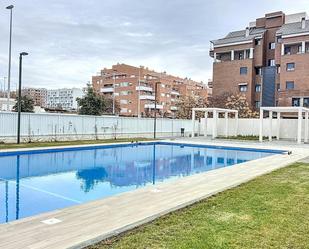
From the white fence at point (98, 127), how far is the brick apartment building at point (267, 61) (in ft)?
35.8

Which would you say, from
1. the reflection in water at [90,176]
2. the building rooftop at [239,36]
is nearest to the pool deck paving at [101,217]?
the reflection in water at [90,176]

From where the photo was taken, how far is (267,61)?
43312 mm

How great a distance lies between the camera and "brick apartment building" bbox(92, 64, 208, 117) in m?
68.4

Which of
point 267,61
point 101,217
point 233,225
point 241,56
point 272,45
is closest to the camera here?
point 233,225

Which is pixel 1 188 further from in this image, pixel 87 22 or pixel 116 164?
pixel 87 22

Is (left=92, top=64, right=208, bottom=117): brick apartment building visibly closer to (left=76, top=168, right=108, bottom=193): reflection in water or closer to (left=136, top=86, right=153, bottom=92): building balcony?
(left=136, top=86, right=153, bottom=92): building balcony

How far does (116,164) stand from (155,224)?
8.95m

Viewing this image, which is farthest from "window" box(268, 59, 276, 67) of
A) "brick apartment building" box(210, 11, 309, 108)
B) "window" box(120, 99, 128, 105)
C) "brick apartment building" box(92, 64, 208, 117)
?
"window" box(120, 99, 128, 105)

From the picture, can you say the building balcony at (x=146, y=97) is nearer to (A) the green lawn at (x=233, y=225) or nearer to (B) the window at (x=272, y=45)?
(B) the window at (x=272, y=45)

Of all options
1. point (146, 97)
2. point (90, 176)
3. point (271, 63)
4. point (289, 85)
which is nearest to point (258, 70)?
point (271, 63)

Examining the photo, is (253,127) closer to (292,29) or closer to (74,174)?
(292,29)

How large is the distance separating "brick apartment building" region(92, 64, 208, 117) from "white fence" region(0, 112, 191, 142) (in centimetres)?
3691

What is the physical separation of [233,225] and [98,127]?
20009 mm

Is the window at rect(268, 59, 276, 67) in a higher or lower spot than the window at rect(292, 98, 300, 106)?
higher
